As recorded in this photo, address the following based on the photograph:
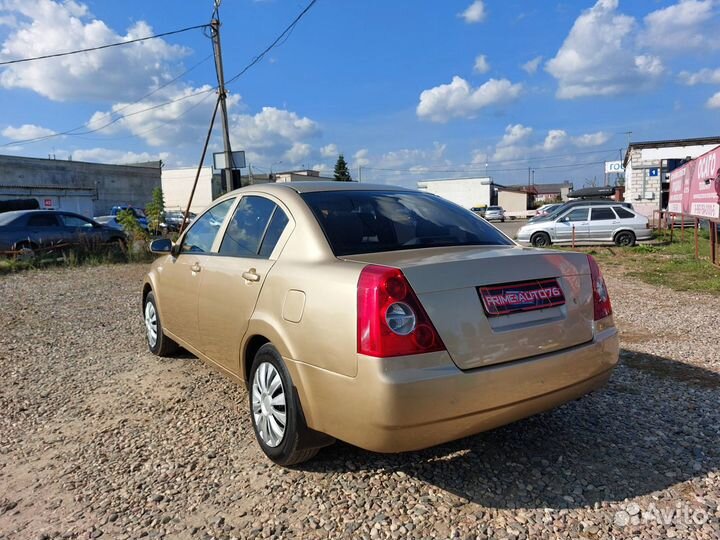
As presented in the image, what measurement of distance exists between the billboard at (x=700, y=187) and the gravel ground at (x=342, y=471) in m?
8.72

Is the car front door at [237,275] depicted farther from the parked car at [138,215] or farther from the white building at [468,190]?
the white building at [468,190]

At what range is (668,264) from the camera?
1270 centimetres

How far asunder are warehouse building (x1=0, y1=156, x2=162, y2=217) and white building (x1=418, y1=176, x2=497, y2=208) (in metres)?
33.6

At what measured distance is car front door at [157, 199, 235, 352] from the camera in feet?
13.3

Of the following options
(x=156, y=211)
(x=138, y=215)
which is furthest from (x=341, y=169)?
(x=156, y=211)

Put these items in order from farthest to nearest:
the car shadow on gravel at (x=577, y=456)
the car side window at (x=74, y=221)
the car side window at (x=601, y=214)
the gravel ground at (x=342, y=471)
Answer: the car side window at (x=601, y=214) → the car side window at (x=74, y=221) → the car shadow on gravel at (x=577, y=456) → the gravel ground at (x=342, y=471)

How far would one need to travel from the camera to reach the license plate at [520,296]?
2531mm

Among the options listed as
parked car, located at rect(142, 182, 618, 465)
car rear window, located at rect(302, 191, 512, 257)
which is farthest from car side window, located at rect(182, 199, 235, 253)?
car rear window, located at rect(302, 191, 512, 257)

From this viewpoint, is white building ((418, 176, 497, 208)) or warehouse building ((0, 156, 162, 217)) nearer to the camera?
warehouse building ((0, 156, 162, 217))

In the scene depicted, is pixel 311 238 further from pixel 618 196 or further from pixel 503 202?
pixel 503 202

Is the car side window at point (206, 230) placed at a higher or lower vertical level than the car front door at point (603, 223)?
higher

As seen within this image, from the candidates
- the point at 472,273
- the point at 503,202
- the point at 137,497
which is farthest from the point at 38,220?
the point at 503,202

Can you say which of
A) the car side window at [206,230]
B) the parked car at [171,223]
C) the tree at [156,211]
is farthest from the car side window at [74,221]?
the car side window at [206,230]

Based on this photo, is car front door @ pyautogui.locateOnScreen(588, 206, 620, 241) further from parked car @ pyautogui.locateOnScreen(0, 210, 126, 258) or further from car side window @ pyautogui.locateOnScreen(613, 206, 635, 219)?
parked car @ pyautogui.locateOnScreen(0, 210, 126, 258)
